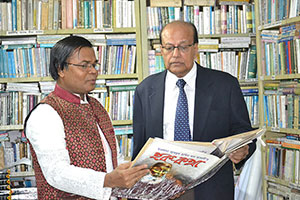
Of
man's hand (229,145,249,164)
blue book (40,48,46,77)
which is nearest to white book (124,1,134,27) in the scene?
blue book (40,48,46,77)

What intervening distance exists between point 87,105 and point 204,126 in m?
0.62

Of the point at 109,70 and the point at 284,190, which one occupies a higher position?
the point at 109,70

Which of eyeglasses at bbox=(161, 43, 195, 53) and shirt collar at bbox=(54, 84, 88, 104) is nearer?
shirt collar at bbox=(54, 84, 88, 104)

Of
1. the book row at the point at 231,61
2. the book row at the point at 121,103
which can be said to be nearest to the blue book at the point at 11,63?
the book row at the point at 121,103

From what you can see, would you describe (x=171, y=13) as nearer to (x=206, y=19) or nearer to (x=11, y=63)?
(x=206, y=19)

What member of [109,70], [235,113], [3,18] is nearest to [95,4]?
[109,70]

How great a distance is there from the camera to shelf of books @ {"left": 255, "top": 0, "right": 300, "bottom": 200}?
3105mm

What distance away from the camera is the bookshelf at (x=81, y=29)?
347 centimetres

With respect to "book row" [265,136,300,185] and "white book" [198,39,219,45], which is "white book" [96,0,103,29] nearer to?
"white book" [198,39,219,45]

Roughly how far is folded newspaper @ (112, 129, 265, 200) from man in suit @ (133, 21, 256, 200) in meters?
0.46

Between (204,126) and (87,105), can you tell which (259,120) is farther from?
(87,105)

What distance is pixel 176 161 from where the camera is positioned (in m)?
1.32

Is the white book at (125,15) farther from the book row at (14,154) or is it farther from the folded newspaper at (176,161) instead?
the folded newspaper at (176,161)

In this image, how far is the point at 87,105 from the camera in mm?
1652
